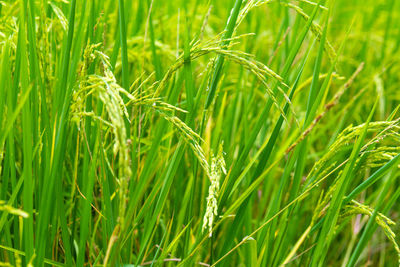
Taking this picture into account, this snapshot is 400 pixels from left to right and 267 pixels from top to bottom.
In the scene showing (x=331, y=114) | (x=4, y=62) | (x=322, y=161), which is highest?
(x=4, y=62)

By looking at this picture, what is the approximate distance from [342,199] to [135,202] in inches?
16.2

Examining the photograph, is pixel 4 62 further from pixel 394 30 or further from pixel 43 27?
pixel 394 30

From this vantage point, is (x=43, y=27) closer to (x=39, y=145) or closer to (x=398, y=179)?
(x=39, y=145)


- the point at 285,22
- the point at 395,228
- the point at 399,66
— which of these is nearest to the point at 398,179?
the point at 395,228

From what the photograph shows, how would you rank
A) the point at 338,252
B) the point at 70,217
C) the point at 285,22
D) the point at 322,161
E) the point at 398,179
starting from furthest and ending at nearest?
the point at 398,179, the point at 338,252, the point at 285,22, the point at 70,217, the point at 322,161

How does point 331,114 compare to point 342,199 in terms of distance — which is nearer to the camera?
point 342,199

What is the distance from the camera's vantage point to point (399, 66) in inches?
93.0

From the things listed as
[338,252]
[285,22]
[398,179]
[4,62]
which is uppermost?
[285,22]

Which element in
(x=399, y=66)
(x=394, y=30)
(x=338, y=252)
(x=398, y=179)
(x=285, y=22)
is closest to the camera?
(x=285, y=22)

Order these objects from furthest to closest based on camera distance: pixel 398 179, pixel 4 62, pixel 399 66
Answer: pixel 399 66, pixel 398 179, pixel 4 62

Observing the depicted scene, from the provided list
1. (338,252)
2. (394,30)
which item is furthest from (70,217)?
(394,30)

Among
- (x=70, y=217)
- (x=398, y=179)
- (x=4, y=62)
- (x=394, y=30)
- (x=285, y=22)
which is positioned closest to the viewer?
(x=4, y=62)

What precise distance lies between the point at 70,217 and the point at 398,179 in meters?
1.40

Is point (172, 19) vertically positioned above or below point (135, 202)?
above
